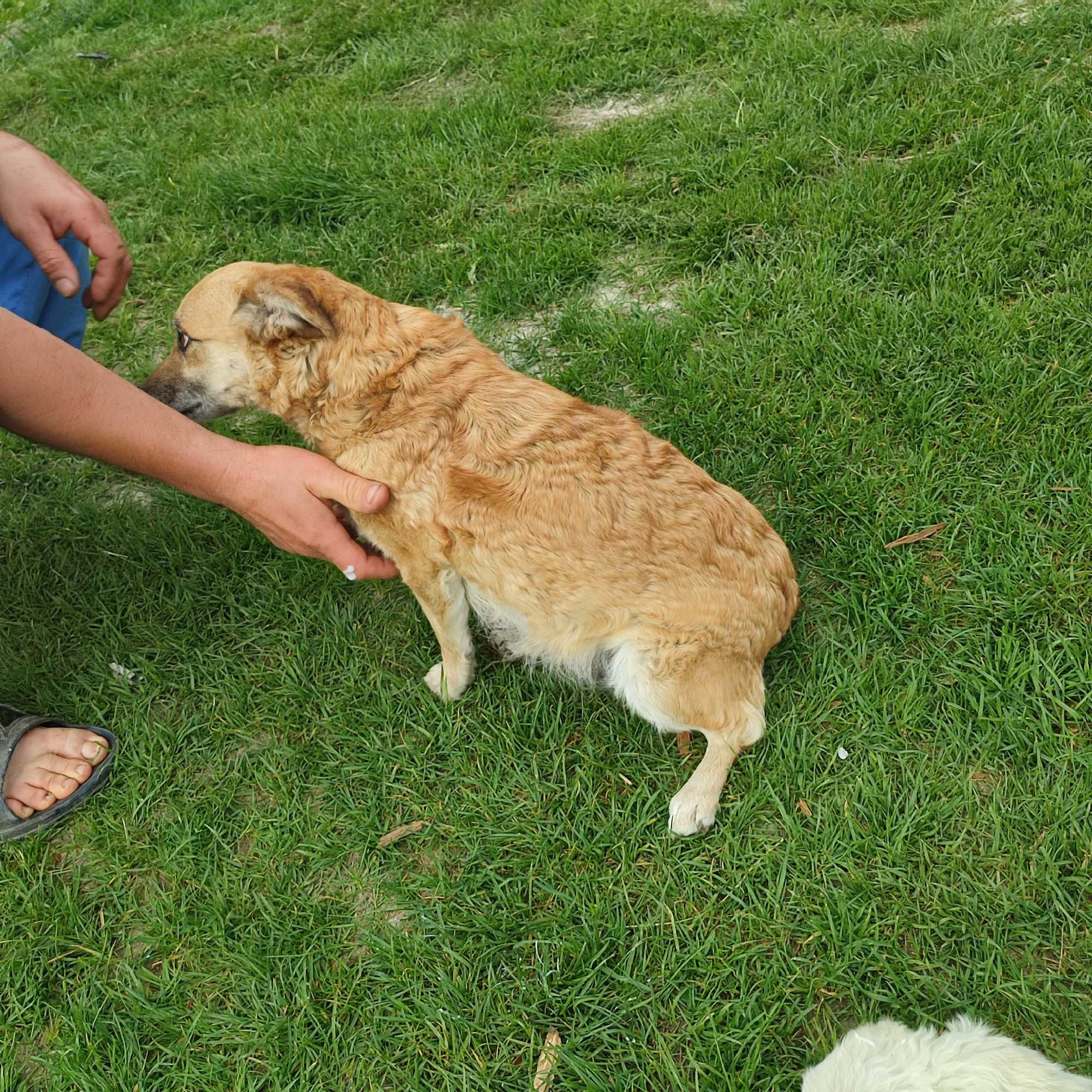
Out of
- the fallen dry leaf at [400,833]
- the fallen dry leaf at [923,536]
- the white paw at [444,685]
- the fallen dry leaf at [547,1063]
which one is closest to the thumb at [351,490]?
the white paw at [444,685]

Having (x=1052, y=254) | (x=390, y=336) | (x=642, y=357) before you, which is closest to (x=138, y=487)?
(x=390, y=336)

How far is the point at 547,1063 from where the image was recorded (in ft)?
7.88

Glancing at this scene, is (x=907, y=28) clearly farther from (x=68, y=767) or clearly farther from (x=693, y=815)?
(x=68, y=767)

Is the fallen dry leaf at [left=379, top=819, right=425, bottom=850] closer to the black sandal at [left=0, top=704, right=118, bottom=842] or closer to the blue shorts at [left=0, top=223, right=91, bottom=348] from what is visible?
the black sandal at [left=0, top=704, right=118, bottom=842]

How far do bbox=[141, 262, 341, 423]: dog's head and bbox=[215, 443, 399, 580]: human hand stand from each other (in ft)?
0.90

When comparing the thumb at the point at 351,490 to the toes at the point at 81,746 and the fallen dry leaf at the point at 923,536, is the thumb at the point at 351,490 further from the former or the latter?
the fallen dry leaf at the point at 923,536

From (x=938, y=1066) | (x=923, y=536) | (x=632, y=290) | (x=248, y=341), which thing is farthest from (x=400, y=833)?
(x=632, y=290)

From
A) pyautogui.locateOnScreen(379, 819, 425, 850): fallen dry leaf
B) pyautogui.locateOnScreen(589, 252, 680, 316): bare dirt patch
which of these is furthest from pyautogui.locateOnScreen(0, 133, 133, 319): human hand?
pyautogui.locateOnScreen(379, 819, 425, 850): fallen dry leaf

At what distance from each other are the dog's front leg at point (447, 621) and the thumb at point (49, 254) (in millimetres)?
1939

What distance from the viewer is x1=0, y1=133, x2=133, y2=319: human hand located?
132 inches

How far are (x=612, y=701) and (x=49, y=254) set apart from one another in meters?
2.96

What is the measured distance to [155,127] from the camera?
6.25m

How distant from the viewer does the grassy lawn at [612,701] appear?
2488 mm

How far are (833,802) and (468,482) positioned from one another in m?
1.65
